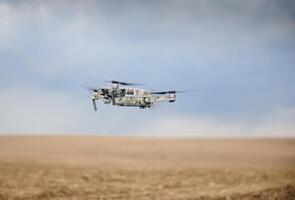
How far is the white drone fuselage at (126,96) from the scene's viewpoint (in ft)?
14.5

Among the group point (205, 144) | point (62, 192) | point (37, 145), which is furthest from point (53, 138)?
point (205, 144)

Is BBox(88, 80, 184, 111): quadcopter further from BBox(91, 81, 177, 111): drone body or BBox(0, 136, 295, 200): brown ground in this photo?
BBox(0, 136, 295, 200): brown ground

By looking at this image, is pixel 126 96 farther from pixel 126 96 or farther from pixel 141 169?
pixel 141 169

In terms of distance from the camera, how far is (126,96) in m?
4.45

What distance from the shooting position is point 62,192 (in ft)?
15.3

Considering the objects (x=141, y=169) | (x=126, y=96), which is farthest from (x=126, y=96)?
(x=141, y=169)

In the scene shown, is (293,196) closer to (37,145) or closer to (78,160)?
(78,160)

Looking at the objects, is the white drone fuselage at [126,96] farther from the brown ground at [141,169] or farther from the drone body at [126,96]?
the brown ground at [141,169]

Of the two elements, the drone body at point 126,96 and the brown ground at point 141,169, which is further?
the brown ground at point 141,169

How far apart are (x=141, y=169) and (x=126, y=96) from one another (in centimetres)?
86

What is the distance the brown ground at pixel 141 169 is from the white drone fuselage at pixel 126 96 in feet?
1.64

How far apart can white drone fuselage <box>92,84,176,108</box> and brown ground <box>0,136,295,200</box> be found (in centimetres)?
50

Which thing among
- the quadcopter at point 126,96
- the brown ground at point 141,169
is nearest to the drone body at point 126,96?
the quadcopter at point 126,96

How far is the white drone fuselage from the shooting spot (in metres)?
4.41
